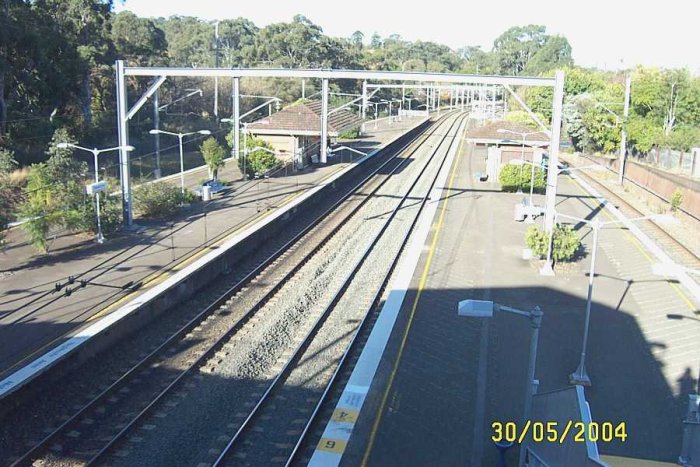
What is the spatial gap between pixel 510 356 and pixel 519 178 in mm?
19578

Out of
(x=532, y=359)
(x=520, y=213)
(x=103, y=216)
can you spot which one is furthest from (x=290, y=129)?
(x=532, y=359)

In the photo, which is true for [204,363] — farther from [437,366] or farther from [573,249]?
[573,249]

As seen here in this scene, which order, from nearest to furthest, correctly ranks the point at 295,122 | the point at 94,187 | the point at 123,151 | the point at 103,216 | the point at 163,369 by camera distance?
1. the point at 163,369
2. the point at 94,187
3. the point at 103,216
4. the point at 123,151
5. the point at 295,122

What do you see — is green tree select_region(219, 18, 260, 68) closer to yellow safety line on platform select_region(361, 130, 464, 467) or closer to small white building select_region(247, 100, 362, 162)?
small white building select_region(247, 100, 362, 162)

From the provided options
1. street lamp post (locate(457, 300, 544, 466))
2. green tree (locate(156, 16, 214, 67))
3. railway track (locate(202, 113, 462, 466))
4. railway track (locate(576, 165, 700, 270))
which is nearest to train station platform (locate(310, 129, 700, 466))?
railway track (locate(202, 113, 462, 466))

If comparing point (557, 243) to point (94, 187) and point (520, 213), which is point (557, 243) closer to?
point (520, 213)

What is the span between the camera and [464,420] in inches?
439

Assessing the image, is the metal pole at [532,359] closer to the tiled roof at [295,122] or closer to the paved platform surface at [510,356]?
the paved platform surface at [510,356]

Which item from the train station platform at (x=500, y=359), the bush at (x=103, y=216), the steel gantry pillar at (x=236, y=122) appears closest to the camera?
the train station platform at (x=500, y=359)

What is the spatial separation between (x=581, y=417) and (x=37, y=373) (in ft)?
28.6

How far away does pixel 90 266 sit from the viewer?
17.6m

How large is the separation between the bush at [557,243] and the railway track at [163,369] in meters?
6.87

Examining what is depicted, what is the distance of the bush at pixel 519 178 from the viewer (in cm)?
3159

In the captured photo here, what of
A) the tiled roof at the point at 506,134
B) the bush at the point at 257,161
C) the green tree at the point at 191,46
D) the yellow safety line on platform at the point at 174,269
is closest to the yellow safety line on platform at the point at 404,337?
the yellow safety line on platform at the point at 174,269
